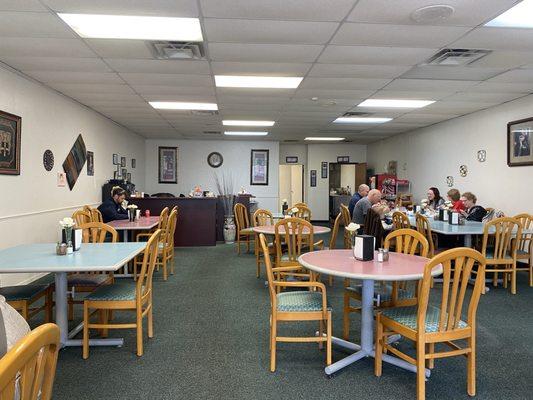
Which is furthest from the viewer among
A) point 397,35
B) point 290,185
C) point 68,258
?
point 290,185

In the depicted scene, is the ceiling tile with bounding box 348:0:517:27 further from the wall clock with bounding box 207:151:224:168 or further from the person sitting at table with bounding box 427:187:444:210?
the wall clock with bounding box 207:151:224:168

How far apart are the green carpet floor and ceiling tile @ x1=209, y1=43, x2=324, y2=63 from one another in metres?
2.63

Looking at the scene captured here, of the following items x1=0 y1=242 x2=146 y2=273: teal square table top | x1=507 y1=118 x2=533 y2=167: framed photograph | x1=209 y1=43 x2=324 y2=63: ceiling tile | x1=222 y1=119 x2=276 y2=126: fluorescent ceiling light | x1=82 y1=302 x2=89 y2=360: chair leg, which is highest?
x1=222 y1=119 x2=276 y2=126: fluorescent ceiling light

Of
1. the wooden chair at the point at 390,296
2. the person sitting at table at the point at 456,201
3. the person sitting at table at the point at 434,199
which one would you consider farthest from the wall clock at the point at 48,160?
the person sitting at table at the point at 434,199

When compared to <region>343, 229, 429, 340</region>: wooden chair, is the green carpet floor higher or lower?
lower

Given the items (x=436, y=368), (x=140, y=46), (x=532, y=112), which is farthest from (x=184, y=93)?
(x=532, y=112)

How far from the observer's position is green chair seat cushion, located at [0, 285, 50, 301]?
302 centimetres

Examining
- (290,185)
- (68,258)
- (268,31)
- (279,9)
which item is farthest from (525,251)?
(290,185)

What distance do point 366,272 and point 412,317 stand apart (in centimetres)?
41

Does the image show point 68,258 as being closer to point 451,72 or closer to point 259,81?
point 259,81

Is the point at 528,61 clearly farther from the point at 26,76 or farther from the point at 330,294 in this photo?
the point at 26,76

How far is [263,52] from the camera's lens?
3.97 metres

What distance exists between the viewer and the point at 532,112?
578cm

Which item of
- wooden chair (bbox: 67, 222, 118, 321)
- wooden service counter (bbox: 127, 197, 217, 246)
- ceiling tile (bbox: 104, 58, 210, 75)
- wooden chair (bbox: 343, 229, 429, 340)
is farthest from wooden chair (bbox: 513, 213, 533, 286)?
wooden service counter (bbox: 127, 197, 217, 246)
